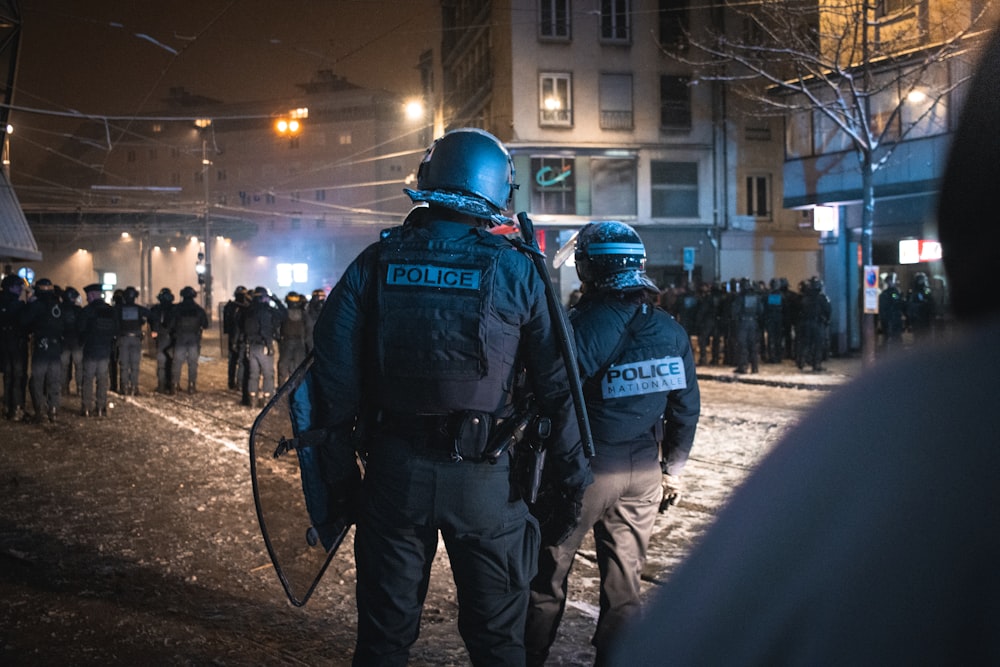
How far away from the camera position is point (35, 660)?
4.14m

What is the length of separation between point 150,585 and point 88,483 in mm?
3473

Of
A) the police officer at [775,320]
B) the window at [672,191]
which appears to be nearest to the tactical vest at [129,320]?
the police officer at [775,320]

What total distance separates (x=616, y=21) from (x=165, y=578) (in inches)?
1354

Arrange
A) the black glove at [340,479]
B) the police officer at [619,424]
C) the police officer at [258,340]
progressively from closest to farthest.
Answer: the black glove at [340,479]
the police officer at [619,424]
the police officer at [258,340]

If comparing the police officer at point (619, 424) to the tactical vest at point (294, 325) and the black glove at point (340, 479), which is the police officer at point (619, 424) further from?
the tactical vest at point (294, 325)

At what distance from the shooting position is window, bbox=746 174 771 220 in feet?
124

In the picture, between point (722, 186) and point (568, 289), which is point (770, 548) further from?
point (722, 186)

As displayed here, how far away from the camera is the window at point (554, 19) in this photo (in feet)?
115

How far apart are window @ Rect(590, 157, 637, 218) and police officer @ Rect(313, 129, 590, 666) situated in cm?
3325

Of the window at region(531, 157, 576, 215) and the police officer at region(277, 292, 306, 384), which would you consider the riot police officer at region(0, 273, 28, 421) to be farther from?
the window at region(531, 157, 576, 215)

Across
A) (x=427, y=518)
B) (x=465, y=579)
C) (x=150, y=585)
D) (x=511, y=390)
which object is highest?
(x=511, y=390)

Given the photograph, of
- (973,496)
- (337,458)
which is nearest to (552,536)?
(337,458)

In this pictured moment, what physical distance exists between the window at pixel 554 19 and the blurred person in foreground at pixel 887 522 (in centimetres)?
3625

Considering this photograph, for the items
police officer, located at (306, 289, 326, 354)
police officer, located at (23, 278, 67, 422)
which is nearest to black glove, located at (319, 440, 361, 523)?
police officer, located at (23, 278, 67, 422)
